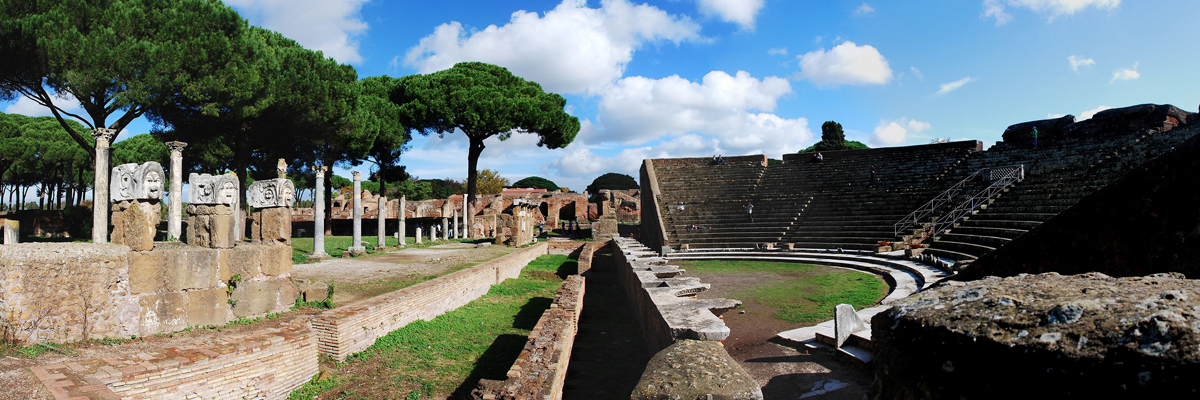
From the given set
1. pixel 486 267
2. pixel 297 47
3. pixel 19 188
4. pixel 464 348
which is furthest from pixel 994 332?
pixel 19 188

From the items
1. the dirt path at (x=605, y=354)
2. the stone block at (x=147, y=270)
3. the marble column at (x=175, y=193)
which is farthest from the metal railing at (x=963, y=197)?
the marble column at (x=175, y=193)

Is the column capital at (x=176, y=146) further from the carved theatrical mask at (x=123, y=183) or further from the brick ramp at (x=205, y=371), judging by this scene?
the brick ramp at (x=205, y=371)

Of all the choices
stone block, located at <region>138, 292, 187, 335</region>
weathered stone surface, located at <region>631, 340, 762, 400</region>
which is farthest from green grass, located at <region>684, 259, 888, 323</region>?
stone block, located at <region>138, 292, 187, 335</region>

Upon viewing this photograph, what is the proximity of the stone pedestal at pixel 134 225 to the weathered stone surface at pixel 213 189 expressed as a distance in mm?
976

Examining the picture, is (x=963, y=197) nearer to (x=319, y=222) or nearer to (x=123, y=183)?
(x=319, y=222)

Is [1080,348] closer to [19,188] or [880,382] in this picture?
[880,382]

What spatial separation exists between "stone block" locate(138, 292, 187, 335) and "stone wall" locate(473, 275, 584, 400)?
392 cm

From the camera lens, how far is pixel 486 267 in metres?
11.5

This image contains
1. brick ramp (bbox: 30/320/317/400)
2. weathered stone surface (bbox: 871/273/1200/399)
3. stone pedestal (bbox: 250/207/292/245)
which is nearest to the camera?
weathered stone surface (bbox: 871/273/1200/399)

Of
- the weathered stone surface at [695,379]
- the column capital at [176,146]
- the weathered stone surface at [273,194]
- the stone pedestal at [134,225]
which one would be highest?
the column capital at [176,146]

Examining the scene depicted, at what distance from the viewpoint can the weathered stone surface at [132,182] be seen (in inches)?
242

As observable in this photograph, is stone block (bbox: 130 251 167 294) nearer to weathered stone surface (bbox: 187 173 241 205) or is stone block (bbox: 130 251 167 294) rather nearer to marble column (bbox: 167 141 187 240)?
weathered stone surface (bbox: 187 173 241 205)

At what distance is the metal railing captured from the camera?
48.7 feet

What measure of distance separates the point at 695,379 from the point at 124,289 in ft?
20.4
